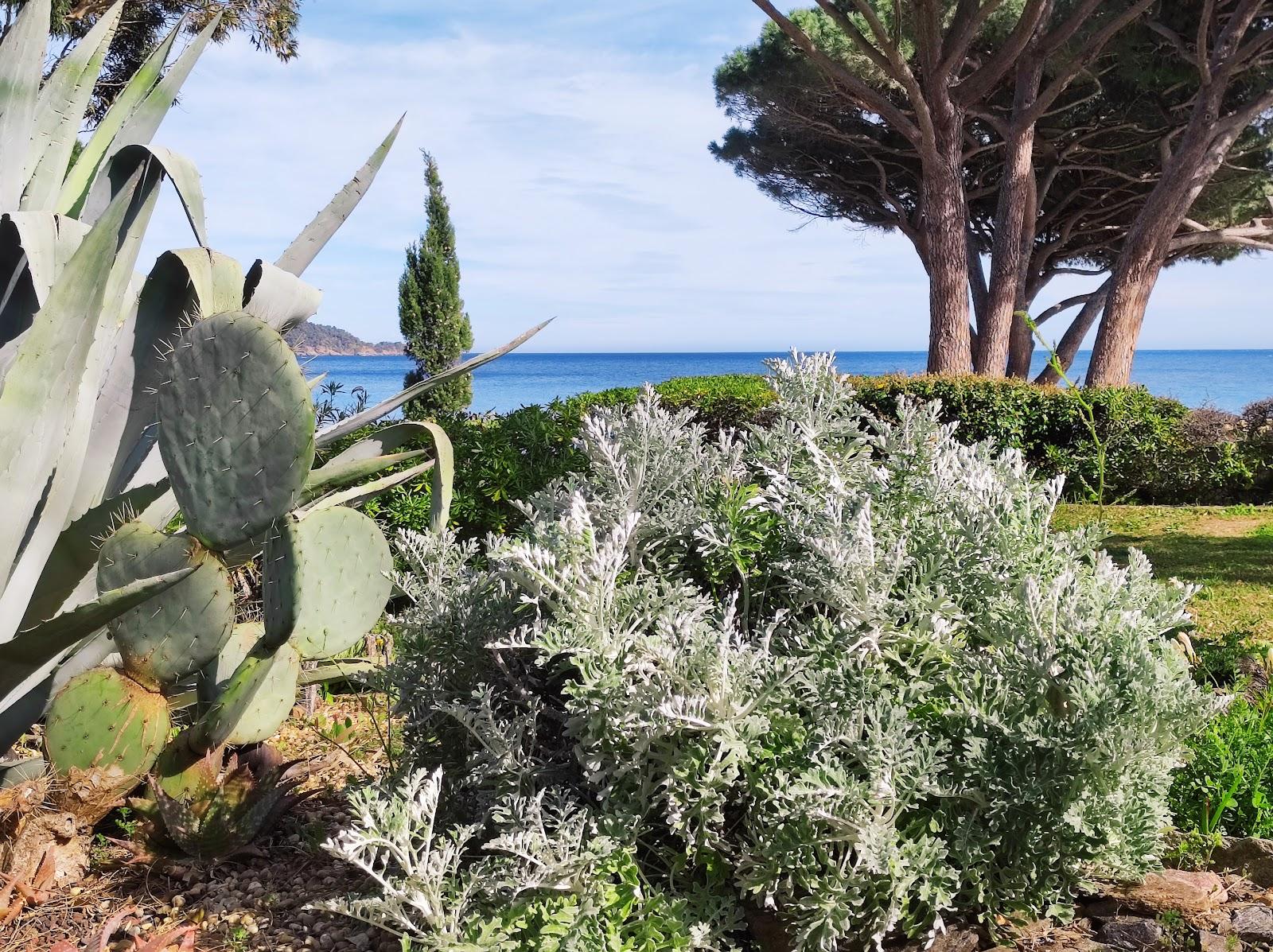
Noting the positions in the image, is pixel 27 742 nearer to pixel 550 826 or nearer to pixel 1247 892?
pixel 550 826

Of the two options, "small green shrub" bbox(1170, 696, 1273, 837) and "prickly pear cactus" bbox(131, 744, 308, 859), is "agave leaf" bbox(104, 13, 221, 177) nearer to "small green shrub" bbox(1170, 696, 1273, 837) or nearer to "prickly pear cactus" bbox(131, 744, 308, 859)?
"prickly pear cactus" bbox(131, 744, 308, 859)

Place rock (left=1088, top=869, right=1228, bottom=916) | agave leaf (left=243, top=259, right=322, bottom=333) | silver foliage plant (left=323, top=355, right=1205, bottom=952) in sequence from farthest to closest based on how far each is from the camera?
agave leaf (left=243, top=259, right=322, bottom=333), rock (left=1088, top=869, right=1228, bottom=916), silver foliage plant (left=323, top=355, right=1205, bottom=952)

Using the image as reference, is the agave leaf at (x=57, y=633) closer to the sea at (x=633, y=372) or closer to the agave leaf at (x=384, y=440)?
the agave leaf at (x=384, y=440)

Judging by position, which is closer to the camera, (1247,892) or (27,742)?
(1247,892)

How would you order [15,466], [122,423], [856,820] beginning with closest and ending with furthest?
[856,820]
[15,466]
[122,423]

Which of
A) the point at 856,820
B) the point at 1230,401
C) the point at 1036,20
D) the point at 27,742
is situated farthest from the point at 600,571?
the point at 1230,401

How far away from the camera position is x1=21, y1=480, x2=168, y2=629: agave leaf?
3.01 m

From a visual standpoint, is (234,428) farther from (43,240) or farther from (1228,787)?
(1228,787)

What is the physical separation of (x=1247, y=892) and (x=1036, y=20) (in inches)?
497

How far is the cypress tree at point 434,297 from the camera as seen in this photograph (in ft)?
63.0

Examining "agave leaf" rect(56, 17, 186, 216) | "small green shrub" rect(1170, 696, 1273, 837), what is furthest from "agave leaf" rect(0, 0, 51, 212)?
"small green shrub" rect(1170, 696, 1273, 837)

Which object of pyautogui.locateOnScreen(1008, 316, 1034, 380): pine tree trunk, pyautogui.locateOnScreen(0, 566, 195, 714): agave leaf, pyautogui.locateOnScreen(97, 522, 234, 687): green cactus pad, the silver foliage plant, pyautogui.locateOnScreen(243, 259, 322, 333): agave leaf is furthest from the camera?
pyautogui.locateOnScreen(1008, 316, 1034, 380): pine tree trunk

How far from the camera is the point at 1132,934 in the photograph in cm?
220

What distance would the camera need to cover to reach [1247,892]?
8.06 ft
